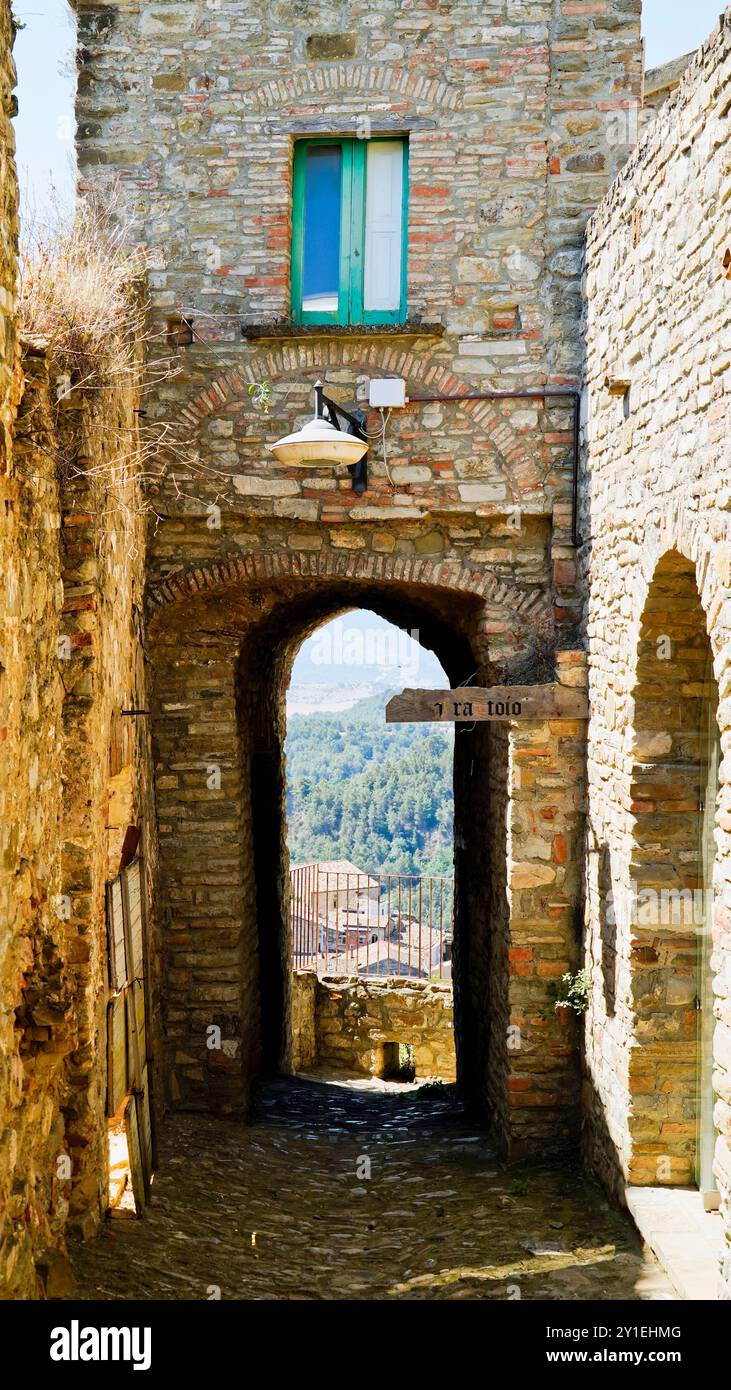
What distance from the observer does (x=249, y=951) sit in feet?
24.6

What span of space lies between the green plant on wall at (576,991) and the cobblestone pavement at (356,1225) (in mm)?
820

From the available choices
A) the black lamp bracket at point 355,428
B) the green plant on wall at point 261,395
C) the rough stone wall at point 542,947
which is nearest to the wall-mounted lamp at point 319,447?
the black lamp bracket at point 355,428

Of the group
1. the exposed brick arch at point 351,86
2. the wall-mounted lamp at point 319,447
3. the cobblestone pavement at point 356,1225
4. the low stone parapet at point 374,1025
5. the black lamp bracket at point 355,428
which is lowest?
the low stone parapet at point 374,1025

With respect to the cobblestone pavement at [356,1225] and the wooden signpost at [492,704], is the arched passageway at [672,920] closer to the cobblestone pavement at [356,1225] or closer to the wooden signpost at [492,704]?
the cobblestone pavement at [356,1225]

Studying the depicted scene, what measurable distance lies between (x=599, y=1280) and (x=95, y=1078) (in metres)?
2.13

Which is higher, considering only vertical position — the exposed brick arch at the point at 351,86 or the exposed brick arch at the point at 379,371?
the exposed brick arch at the point at 351,86

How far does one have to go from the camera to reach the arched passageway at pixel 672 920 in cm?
508

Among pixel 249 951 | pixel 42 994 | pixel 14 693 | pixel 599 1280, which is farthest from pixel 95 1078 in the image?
pixel 249 951

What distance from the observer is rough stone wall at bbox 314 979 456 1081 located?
11641mm

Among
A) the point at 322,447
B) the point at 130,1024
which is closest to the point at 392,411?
the point at 322,447

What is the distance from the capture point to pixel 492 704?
615cm

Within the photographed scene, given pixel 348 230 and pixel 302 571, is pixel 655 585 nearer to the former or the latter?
pixel 302 571

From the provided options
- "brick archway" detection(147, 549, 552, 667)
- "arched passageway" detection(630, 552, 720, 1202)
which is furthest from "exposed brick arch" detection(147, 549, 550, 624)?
"arched passageway" detection(630, 552, 720, 1202)

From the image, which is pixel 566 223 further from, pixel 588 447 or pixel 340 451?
pixel 340 451
